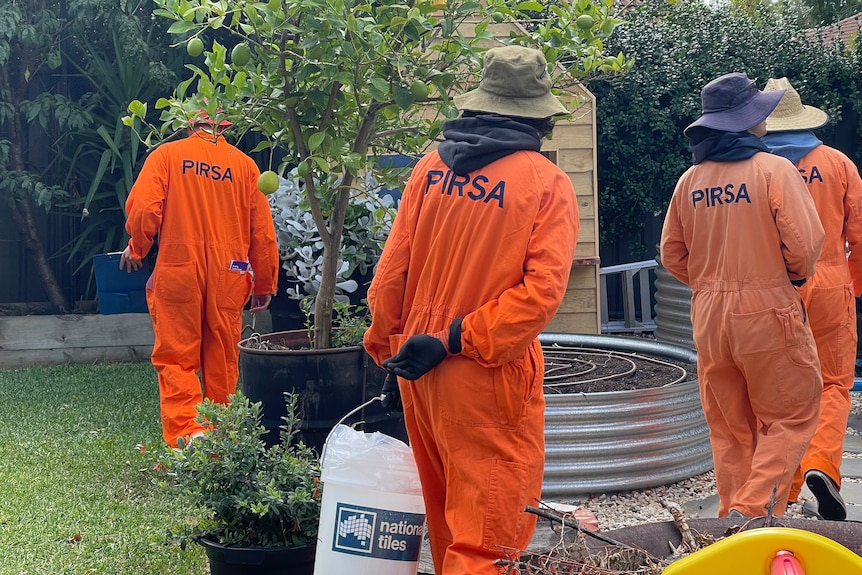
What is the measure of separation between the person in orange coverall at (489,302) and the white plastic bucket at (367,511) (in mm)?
119

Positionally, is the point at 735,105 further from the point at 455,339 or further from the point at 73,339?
the point at 73,339

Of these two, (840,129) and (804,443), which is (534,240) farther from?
(840,129)

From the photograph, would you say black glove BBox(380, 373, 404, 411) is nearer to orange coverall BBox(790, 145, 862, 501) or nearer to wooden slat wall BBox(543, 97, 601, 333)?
orange coverall BBox(790, 145, 862, 501)

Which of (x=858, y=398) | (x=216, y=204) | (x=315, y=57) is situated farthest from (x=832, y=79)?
(x=315, y=57)

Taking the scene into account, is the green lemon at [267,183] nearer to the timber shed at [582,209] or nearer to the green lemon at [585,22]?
the green lemon at [585,22]

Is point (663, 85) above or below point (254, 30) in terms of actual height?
above

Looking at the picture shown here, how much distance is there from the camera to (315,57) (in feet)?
10.6

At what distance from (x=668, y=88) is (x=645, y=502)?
546cm

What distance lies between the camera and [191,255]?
4.79 meters

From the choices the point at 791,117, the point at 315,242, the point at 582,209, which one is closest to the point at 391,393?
the point at 791,117

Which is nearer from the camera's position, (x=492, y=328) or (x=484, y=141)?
(x=492, y=328)

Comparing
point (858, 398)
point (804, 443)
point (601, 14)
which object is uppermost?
point (601, 14)

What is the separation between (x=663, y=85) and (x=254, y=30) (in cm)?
640

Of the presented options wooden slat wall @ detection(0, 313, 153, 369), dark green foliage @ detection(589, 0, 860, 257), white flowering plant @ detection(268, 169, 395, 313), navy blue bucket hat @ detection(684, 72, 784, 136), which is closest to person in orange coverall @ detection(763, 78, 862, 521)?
navy blue bucket hat @ detection(684, 72, 784, 136)
